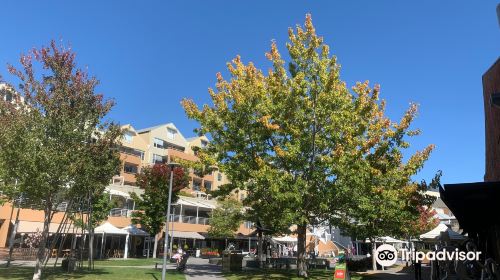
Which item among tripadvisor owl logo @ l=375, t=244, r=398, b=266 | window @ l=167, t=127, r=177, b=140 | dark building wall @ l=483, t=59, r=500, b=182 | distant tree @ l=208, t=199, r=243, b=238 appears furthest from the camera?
window @ l=167, t=127, r=177, b=140

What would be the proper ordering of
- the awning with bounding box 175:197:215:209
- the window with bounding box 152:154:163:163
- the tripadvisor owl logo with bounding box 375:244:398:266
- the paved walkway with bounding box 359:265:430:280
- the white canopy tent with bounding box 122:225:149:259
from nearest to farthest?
the tripadvisor owl logo with bounding box 375:244:398:266 < the paved walkway with bounding box 359:265:430:280 < the white canopy tent with bounding box 122:225:149:259 < the awning with bounding box 175:197:215:209 < the window with bounding box 152:154:163:163

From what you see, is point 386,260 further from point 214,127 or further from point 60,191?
point 60,191

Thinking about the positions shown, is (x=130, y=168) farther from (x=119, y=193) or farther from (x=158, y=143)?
(x=119, y=193)

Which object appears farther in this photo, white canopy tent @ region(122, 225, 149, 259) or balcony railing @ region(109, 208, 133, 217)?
balcony railing @ region(109, 208, 133, 217)

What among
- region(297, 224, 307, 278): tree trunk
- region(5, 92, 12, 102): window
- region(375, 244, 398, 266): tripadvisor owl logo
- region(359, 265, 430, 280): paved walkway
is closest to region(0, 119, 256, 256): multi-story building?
region(297, 224, 307, 278): tree trunk

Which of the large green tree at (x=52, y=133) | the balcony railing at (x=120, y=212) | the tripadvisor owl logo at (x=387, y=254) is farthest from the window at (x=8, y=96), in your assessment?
the balcony railing at (x=120, y=212)

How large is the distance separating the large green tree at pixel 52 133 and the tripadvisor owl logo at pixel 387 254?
41.4 feet

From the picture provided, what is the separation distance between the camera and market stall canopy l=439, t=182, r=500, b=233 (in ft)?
30.7

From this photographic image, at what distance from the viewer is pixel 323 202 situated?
1964cm

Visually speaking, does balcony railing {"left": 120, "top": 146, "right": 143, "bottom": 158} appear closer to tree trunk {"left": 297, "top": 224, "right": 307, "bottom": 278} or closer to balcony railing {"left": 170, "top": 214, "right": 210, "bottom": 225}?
balcony railing {"left": 170, "top": 214, "right": 210, "bottom": 225}

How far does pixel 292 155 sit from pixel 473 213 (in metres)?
8.70

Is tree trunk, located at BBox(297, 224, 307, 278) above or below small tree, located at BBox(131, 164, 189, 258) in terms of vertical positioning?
below

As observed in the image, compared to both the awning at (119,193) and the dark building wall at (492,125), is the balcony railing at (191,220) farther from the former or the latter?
the dark building wall at (492,125)

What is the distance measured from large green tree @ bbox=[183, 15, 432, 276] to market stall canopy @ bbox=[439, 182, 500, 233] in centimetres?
694
